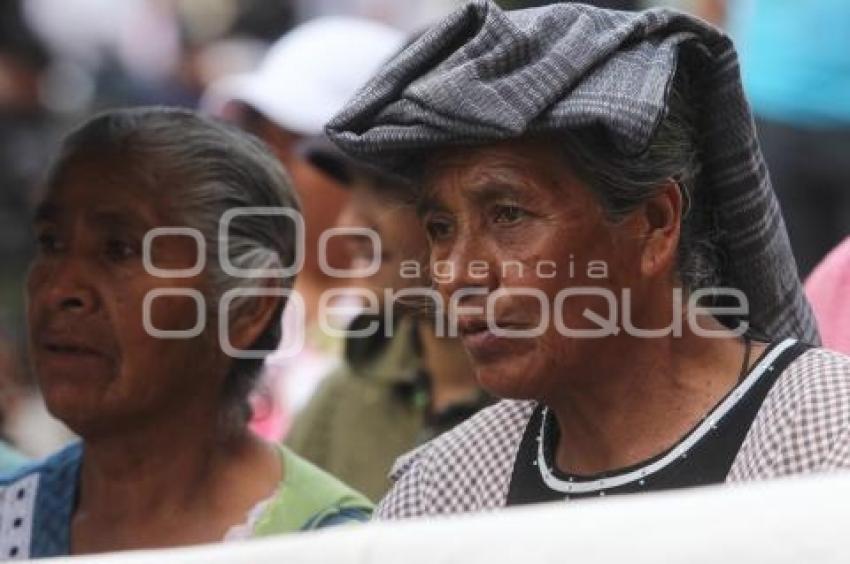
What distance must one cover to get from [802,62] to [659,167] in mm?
2945

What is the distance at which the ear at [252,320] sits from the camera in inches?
145

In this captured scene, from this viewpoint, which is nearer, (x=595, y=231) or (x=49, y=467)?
(x=595, y=231)

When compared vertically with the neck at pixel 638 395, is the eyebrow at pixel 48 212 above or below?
below

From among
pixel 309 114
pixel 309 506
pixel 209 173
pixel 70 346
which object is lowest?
pixel 309 114

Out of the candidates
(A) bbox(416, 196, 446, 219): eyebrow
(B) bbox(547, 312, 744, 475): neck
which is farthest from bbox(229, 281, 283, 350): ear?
(B) bbox(547, 312, 744, 475): neck

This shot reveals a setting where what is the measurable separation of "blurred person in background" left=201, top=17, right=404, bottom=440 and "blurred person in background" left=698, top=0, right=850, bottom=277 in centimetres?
89

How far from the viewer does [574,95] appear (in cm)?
274

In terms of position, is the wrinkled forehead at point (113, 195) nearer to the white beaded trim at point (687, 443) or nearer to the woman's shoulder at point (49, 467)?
the woman's shoulder at point (49, 467)

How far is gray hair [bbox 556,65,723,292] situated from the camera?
2.79 metres

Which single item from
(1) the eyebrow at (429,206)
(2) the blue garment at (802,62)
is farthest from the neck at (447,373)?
(1) the eyebrow at (429,206)

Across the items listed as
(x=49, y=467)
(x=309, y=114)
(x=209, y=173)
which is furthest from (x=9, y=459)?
(x=309, y=114)

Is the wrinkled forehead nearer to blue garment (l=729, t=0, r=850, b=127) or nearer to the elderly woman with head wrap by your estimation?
the elderly woman with head wrap

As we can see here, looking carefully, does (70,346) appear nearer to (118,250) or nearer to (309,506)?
(118,250)

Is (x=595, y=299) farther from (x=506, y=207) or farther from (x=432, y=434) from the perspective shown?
(x=432, y=434)
